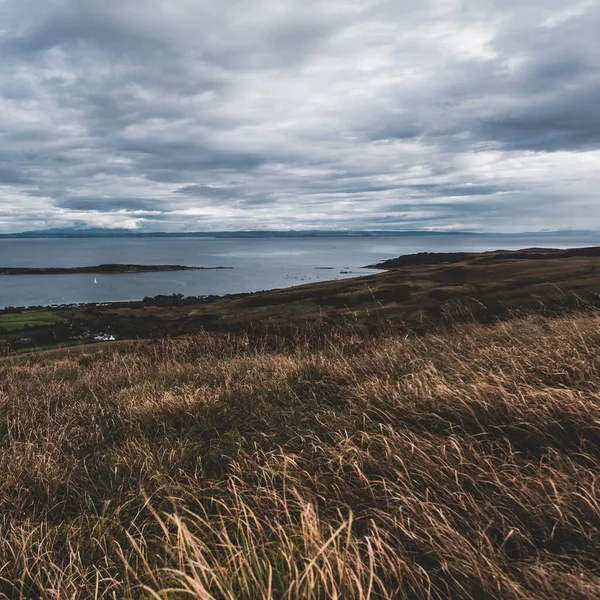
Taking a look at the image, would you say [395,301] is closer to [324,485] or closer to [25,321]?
[324,485]

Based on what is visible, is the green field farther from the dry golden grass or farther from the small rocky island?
the small rocky island

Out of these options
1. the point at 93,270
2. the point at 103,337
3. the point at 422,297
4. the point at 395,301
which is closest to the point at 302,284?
the point at 103,337

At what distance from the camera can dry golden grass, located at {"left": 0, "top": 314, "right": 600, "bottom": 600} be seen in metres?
2.84

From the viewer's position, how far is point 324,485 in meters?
3.94

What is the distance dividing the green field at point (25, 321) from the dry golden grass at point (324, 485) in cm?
5558

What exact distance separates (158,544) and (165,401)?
378cm

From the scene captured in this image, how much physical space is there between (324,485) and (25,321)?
68889 millimetres

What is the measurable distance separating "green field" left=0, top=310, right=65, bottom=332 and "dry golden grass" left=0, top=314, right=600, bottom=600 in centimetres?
5558

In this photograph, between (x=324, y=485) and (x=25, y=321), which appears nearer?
(x=324, y=485)

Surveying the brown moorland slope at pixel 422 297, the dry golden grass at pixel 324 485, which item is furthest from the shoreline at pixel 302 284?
the dry golden grass at pixel 324 485

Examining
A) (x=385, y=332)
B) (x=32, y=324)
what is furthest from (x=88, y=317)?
(x=385, y=332)

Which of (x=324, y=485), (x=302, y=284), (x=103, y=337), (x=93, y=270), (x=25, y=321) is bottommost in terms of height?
(x=103, y=337)

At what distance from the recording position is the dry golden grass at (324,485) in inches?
112

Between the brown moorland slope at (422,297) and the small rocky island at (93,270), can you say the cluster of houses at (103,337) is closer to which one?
the brown moorland slope at (422,297)
